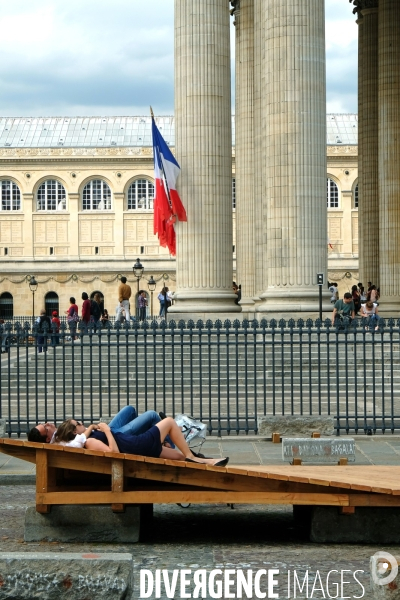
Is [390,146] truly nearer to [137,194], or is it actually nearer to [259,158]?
[259,158]

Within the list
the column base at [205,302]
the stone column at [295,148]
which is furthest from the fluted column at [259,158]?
the stone column at [295,148]

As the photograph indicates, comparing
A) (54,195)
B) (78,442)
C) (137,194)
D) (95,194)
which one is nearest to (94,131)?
(95,194)

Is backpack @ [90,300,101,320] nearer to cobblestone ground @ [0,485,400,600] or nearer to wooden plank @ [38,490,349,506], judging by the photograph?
cobblestone ground @ [0,485,400,600]

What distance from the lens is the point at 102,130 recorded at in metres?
100

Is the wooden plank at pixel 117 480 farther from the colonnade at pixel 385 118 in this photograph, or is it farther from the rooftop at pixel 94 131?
the rooftop at pixel 94 131

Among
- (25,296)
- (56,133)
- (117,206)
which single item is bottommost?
(25,296)

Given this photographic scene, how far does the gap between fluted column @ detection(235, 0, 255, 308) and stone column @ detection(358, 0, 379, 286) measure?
4179 millimetres

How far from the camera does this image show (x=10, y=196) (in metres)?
96.1

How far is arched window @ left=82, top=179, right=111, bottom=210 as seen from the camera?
317 feet

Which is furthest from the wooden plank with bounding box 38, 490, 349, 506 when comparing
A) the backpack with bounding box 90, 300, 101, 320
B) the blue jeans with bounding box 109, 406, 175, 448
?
the backpack with bounding box 90, 300, 101, 320

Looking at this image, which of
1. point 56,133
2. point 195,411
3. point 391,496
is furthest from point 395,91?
point 56,133

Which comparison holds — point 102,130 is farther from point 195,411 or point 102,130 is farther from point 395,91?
point 195,411

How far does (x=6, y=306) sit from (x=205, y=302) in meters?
70.6

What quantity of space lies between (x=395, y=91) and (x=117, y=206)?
62.0 m
